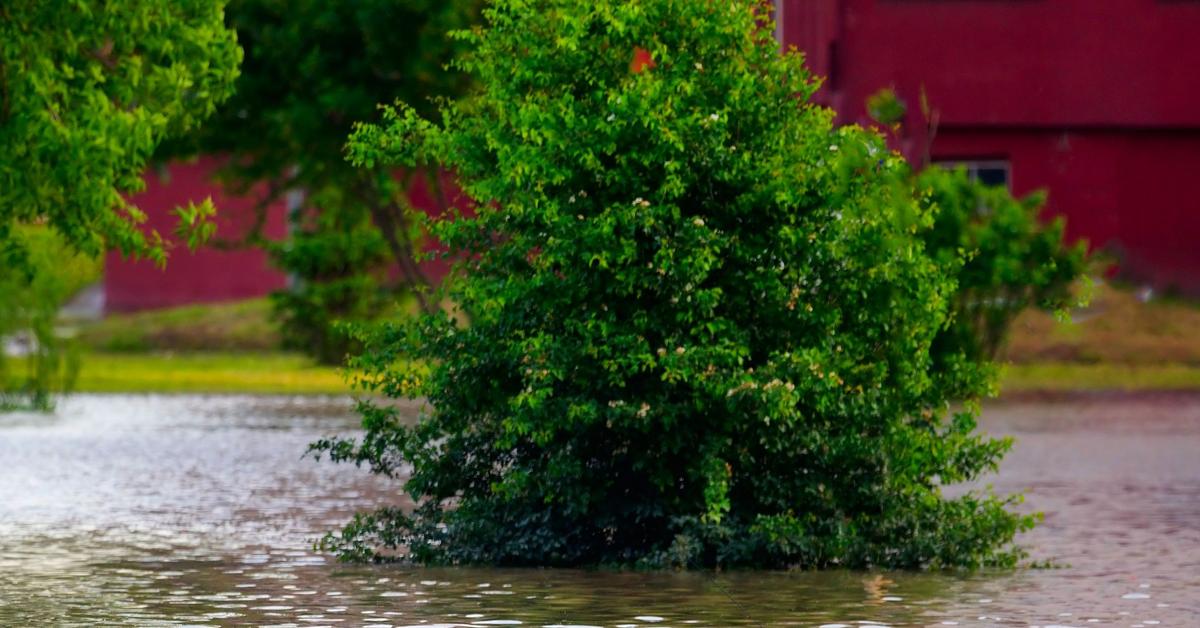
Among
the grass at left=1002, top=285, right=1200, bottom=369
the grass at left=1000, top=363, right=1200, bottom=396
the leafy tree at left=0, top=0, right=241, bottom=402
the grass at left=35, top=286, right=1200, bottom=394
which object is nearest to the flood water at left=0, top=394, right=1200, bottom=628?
the leafy tree at left=0, top=0, right=241, bottom=402

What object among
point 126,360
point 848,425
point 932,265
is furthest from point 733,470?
point 126,360

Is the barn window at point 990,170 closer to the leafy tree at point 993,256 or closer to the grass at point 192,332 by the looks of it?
the leafy tree at point 993,256

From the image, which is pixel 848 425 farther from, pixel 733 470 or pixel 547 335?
pixel 547 335

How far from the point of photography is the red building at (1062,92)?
39.3 m

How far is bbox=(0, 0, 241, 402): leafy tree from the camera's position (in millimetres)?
15836

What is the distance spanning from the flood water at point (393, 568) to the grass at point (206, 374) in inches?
415

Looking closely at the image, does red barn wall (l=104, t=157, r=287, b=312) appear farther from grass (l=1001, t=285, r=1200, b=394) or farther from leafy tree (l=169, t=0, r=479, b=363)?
leafy tree (l=169, t=0, r=479, b=363)

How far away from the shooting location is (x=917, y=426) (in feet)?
46.3

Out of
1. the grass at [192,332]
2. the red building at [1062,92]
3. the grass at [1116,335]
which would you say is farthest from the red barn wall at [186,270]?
the grass at [1116,335]

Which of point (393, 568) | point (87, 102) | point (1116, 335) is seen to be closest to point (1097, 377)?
point (1116, 335)

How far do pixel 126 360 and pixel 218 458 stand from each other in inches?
874

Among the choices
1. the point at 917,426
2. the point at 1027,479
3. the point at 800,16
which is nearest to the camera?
the point at 917,426

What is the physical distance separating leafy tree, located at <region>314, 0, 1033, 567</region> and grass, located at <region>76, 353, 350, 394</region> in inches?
704

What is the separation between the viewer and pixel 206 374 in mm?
38719
